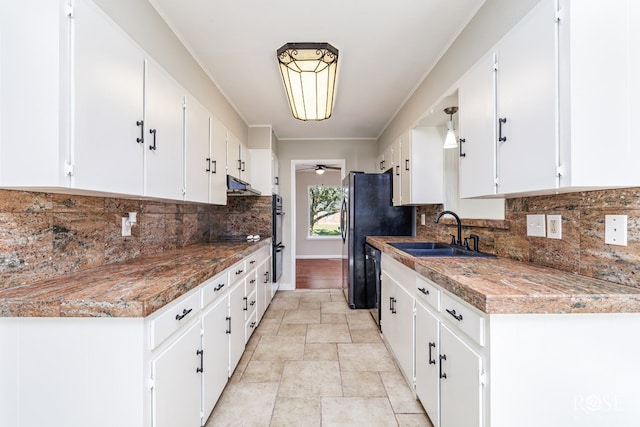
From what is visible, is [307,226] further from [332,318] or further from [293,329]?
[293,329]

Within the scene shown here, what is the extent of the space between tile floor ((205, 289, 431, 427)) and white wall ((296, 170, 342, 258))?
4857 millimetres

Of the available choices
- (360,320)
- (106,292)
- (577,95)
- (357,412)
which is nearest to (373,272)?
(360,320)

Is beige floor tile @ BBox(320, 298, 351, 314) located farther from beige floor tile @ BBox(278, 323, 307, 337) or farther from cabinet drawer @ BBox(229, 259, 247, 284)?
cabinet drawer @ BBox(229, 259, 247, 284)

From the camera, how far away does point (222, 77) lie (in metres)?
2.80

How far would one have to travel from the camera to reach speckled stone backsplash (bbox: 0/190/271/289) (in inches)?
47.9

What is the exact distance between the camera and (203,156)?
93.7 inches

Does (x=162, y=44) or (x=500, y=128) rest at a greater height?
(x=162, y=44)

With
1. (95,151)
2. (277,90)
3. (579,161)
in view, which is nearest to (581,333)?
(579,161)

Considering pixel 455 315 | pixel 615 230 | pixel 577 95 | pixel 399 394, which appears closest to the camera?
pixel 577 95

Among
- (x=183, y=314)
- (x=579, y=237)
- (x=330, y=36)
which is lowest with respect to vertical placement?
(x=183, y=314)

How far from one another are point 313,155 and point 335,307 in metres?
2.37

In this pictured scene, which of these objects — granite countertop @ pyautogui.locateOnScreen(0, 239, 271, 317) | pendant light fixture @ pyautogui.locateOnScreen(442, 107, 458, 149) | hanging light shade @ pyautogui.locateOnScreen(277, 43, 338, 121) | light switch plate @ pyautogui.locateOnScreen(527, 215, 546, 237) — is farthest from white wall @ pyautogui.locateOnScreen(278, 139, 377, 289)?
light switch plate @ pyautogui.locateOnScreen(527, 215, 546, 237)

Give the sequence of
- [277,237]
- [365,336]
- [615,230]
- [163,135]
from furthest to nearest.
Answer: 1. [277,237]
2. [365,336]
3. [163,135]
4. [615,230]

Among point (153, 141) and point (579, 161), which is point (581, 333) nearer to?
point (579, 161)
